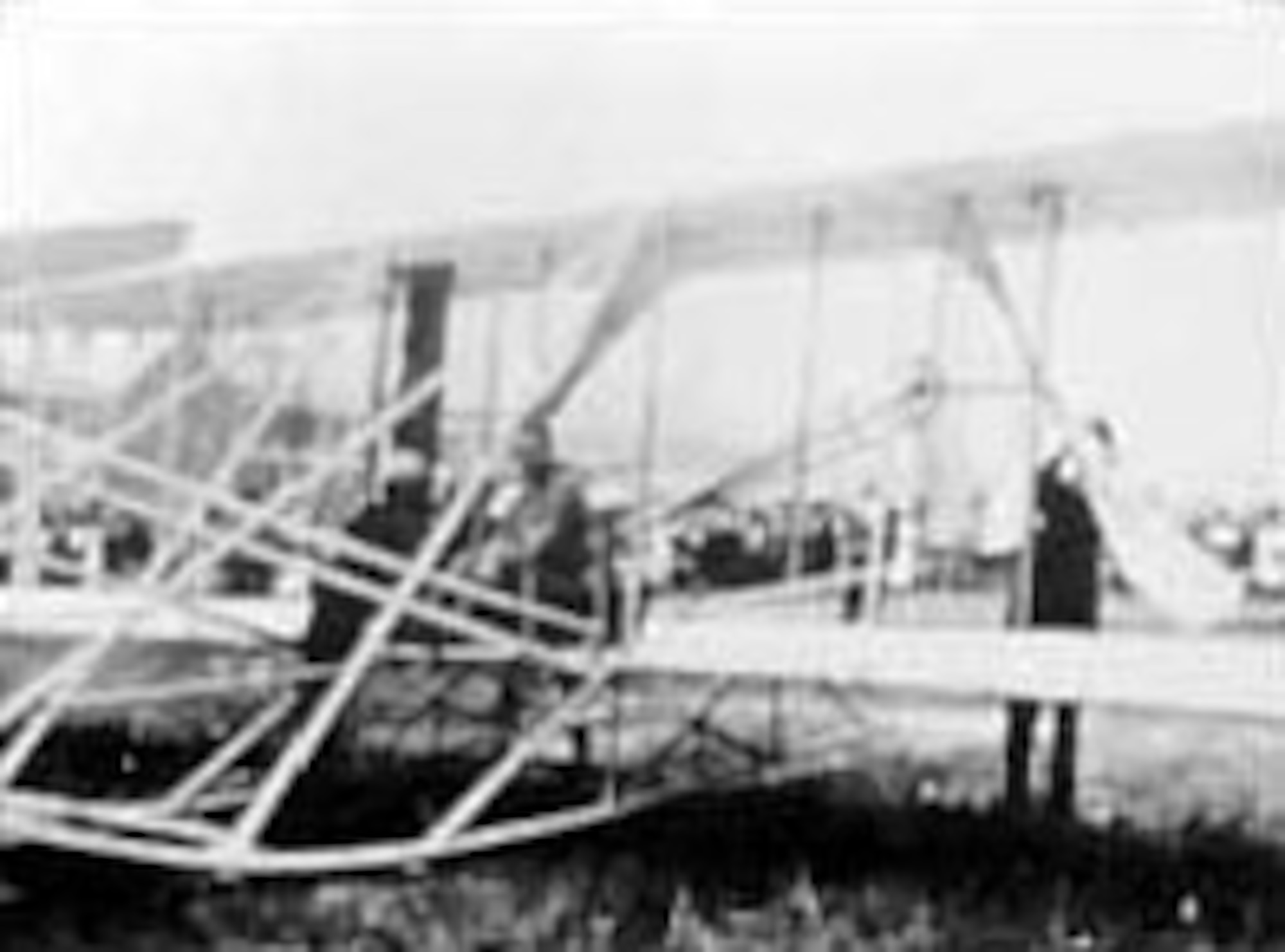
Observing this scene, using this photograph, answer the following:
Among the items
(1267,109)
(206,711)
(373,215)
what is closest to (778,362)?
(373,215)

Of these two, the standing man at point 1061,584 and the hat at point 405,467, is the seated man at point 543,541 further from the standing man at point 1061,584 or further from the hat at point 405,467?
the standing man at point 1061,584

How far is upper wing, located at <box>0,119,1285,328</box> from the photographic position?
2037 millimetres

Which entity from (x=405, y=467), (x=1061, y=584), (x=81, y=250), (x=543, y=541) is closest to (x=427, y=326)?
(x=405, y=467)

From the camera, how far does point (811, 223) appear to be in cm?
226

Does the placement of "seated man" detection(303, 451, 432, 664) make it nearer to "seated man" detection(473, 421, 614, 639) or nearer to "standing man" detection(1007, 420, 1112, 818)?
"seated man" detection(473, 421, 614, 639)

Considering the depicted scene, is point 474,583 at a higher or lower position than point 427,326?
lower

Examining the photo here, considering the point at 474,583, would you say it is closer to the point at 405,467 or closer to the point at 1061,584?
the point at 405,467

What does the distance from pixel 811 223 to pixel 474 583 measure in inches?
22.7

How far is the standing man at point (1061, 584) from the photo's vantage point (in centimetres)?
217

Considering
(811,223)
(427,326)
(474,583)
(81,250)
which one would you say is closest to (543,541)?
(474,583)

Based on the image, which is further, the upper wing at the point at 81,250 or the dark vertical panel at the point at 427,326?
the dark vertical panel at the point at 427,326

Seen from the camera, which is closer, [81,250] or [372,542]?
[81,250]

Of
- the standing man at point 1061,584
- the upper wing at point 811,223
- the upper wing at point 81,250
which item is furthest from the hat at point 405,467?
the standing man at point 1061,584

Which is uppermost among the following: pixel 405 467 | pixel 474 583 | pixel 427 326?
pixel 427 326
